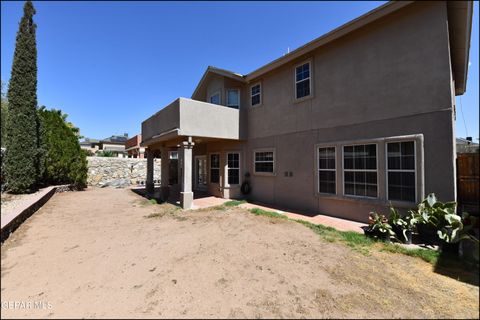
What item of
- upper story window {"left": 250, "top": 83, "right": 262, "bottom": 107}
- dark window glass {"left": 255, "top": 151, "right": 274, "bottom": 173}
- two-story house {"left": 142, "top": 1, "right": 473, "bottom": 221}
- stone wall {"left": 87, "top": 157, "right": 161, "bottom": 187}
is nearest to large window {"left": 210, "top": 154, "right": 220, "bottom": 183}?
two-story house {"left": 142, "top": 1, "right": 473, "bottom": 221}

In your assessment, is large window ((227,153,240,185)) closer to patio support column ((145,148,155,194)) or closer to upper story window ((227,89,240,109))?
upper story window ((227,89,240,109))

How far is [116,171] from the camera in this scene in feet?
66.2

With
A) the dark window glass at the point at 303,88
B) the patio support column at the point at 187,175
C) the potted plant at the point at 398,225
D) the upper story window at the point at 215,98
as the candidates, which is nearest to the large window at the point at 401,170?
the potted plant at the point at 398,225

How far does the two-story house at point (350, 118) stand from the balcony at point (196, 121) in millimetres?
50

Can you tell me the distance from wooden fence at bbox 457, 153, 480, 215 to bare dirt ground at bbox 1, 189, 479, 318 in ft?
12.0

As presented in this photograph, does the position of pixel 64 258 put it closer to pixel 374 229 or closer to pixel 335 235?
pixel 335 235

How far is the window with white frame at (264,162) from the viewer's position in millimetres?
10219

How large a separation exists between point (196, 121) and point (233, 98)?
10.9ft

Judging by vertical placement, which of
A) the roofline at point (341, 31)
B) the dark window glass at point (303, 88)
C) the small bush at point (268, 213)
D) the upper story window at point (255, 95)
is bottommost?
the small bush at point (268, 213)

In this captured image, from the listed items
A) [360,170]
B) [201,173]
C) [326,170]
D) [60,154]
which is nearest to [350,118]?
[360,170]

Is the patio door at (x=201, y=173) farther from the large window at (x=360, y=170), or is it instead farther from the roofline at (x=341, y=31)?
the large window at (x=360, y=170)

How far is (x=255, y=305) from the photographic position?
124 inches

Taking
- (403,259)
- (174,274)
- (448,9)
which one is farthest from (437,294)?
(448,9)

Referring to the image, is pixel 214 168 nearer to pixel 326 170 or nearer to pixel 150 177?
pixel 150 177
